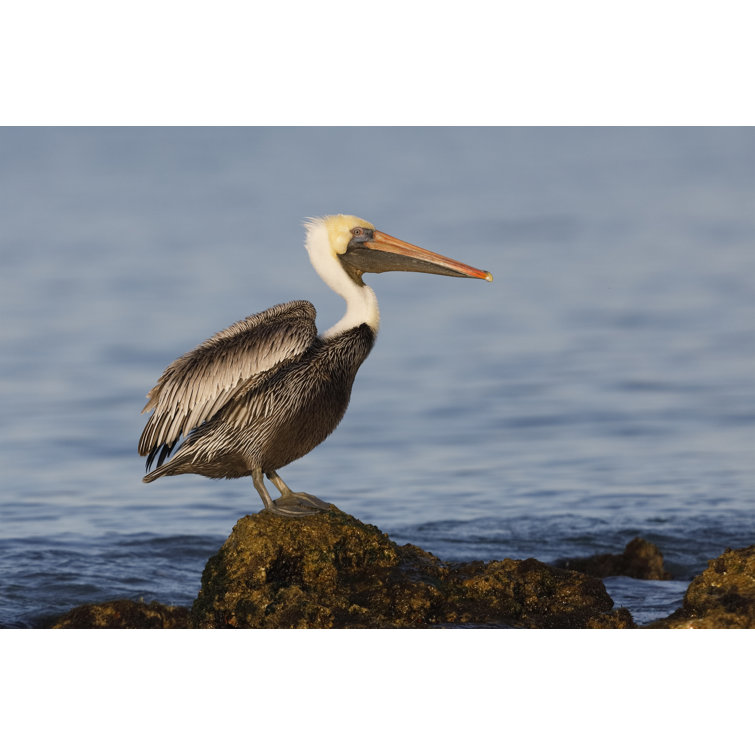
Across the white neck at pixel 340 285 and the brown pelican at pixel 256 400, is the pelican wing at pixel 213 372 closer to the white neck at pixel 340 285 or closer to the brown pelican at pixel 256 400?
the brown pelican at pixel 256 400

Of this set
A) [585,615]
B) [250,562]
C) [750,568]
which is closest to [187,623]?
[250,562]

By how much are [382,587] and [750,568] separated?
150 centimetres

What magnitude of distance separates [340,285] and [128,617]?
6.26ft

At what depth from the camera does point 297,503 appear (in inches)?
211

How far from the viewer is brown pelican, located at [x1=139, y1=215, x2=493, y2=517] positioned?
5.41m

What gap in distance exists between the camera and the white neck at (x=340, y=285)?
18.9 ft

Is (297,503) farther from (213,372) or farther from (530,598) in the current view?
(530,598)

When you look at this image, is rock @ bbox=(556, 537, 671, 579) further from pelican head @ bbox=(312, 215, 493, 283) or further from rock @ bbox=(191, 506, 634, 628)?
pelican head @ bbox=(312, 215, 493, 283)

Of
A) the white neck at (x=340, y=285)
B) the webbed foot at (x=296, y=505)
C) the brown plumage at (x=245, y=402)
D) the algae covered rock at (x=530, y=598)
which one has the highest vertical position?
the white neck at (x=340, y=285)

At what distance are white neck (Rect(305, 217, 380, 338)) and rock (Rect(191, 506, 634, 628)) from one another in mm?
1054

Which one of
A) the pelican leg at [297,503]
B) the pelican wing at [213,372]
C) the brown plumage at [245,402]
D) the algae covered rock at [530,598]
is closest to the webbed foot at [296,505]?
the pelican leg at [297,503]

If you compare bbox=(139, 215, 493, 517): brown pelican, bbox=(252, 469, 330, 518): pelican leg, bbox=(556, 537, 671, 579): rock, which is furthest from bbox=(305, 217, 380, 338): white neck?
bbox=(556, 537, 671, 579): rock

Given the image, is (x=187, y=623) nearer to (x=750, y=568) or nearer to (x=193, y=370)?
(x=193, y=370)

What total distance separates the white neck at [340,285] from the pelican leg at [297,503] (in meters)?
0.78
